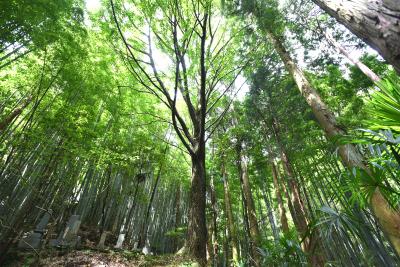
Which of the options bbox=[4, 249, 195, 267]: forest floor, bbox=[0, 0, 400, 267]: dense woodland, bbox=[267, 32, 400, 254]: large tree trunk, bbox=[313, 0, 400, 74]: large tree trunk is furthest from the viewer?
bbox=[4, 249, 195, 267]: forest floor

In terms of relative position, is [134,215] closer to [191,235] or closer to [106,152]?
[106,152]

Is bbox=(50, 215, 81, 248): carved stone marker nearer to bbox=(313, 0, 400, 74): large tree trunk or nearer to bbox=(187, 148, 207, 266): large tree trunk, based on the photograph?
bbox=(187, 148, 207, 266): large tree trunk

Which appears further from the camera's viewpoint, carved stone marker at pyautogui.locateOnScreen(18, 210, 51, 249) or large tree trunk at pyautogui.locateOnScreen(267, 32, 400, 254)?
carved stone marker at pyautogui.locateOnScreen(18, 210, 51, 249)

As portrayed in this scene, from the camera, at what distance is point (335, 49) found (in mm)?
7383

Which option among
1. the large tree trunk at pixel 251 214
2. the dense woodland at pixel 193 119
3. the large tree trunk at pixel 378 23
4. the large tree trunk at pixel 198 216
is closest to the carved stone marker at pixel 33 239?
the dense woodland at pixel 193 119

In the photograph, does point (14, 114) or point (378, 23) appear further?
point (14, 114)

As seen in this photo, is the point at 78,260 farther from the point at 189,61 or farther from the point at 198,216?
the point at 189,61

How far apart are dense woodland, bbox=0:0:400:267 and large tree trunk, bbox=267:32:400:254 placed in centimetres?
2

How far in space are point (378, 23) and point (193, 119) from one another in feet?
11.6

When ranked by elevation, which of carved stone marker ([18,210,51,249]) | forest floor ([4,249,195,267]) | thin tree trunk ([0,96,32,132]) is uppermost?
thin tree trunk ([0,96,32,132])

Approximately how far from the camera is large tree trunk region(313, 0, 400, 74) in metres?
1.10

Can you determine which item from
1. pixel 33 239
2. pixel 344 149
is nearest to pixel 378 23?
pixel 344 149

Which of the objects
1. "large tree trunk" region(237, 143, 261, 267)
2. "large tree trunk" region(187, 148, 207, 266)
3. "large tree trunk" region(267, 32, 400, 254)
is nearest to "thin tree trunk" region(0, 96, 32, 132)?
"large tree trunk" region(187, 148, 207, 266)

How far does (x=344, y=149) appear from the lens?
11.2 ft
